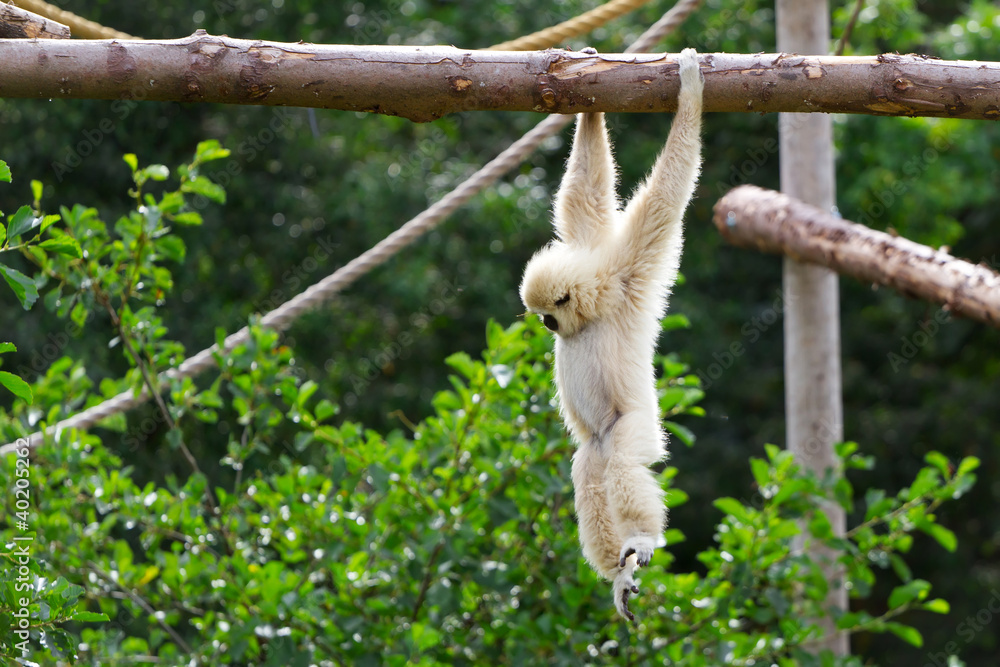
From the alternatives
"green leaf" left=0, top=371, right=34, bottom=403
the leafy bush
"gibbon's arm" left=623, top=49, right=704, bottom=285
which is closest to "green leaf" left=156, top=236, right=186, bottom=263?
the leafy bush

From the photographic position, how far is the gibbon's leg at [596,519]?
7.73 ft

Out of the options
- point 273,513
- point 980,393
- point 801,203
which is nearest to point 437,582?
point 273,513

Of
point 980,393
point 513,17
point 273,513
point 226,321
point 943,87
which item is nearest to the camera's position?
point 943,87

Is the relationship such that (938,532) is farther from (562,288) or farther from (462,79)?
(462,79)

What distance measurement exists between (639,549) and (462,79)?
1.22 metres

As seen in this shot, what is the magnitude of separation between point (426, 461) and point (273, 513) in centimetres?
63

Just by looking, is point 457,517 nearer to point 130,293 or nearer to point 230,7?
point 130,293

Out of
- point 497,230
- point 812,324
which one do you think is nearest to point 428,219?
point 812,324

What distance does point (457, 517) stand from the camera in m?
2.98

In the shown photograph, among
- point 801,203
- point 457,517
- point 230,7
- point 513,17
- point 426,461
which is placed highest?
point 513,17

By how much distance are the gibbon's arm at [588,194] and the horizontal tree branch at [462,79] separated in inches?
17.9

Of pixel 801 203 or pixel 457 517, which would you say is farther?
pixel 801 203

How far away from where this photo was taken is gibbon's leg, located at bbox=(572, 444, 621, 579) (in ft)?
7.73

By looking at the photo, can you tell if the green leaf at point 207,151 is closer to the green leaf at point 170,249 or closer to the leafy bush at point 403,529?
the leafy bush at point 403,529
